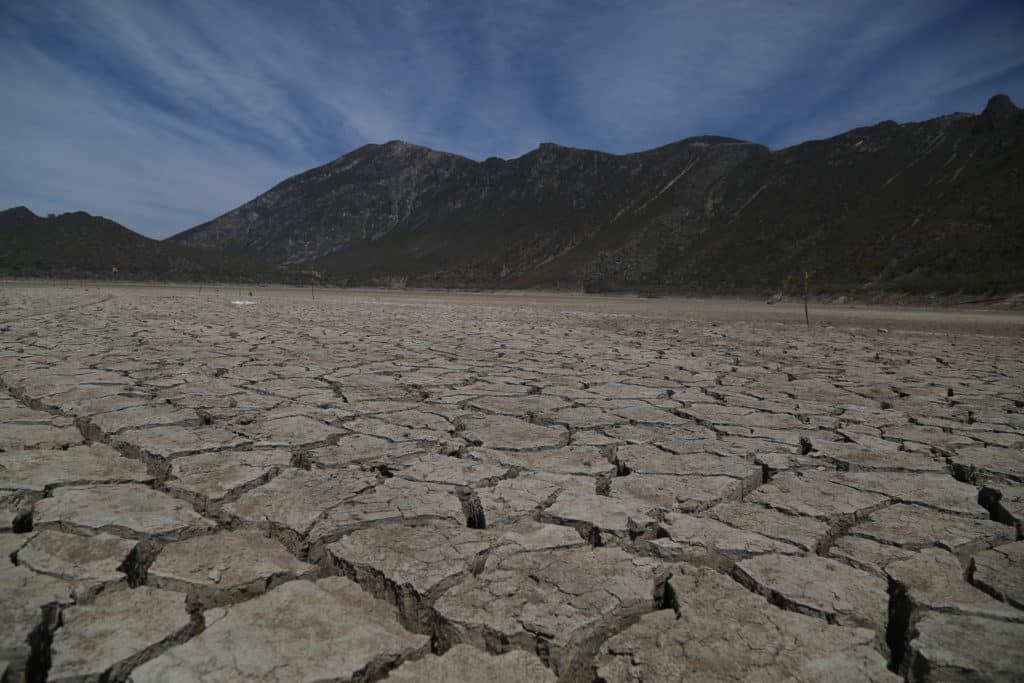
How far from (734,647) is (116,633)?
1159mm

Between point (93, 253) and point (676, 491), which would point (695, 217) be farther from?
point (676, 491)

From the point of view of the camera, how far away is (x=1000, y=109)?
32.1 m

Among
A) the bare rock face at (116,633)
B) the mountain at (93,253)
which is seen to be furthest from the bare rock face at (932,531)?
the mountain at (93,253)

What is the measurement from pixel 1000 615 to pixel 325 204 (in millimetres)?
107075

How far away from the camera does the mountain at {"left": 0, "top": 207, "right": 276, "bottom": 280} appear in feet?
96.2

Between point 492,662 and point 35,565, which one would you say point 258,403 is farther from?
point 492,662

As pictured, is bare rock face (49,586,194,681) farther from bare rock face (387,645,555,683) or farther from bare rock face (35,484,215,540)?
bare rock face (387,645,555,683)

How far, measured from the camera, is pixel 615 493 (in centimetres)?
175

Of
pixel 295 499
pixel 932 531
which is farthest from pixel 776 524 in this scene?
pixel 295 499

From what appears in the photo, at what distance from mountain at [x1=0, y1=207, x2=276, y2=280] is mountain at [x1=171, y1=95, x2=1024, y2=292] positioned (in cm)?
1232

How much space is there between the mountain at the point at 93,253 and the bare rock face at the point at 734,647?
3556 centimetres

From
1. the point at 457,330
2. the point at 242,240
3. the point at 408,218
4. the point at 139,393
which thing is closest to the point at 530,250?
the point at 408,218

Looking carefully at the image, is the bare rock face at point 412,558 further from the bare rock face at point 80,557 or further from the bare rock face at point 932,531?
the bare rock face at point 932,531

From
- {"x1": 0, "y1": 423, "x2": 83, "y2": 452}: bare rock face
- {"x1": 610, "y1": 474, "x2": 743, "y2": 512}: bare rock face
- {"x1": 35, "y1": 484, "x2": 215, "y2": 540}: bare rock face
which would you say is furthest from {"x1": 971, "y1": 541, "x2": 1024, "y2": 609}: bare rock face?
{"x1": 0, "y1": 423, "x2": 83, "y2": 452}: bare rock face
